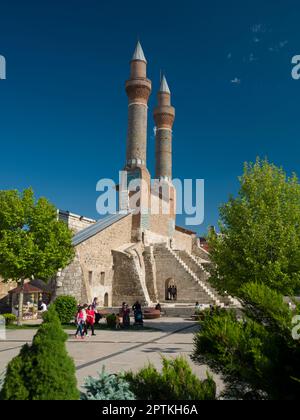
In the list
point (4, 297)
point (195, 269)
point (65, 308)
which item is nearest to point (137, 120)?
point (195, 269)

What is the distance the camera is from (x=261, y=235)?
57.9 feet

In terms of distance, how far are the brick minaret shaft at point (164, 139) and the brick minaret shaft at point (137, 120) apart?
780 cm

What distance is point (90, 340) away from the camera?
1494 cm

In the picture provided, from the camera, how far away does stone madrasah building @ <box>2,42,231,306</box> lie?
30.9m

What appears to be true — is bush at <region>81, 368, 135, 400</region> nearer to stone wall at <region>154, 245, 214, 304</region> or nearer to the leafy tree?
the leafy tree

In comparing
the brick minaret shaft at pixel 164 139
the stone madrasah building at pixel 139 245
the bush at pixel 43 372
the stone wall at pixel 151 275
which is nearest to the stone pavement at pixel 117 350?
the bush at pixel 43 372

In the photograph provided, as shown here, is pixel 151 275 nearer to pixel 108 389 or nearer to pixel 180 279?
pixel 180 279

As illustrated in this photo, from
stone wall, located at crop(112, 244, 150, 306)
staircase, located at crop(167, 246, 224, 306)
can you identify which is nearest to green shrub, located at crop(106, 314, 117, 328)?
stone wall, located at crop(112, 244, 150, 306)

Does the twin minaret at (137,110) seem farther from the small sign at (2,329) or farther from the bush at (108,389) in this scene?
the bush at (108,389)

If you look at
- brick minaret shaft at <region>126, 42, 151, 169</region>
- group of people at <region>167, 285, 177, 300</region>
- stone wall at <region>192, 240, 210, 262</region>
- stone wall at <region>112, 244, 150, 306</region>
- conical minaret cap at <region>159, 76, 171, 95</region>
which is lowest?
group of people at <region>167, 285, 177, 300</region>

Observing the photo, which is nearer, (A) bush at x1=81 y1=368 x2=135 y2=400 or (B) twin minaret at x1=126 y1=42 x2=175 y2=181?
(A) bush at x1=81 y1=368 x2=135 y2=400

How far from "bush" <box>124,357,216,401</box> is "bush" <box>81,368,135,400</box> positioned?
0.10 m
